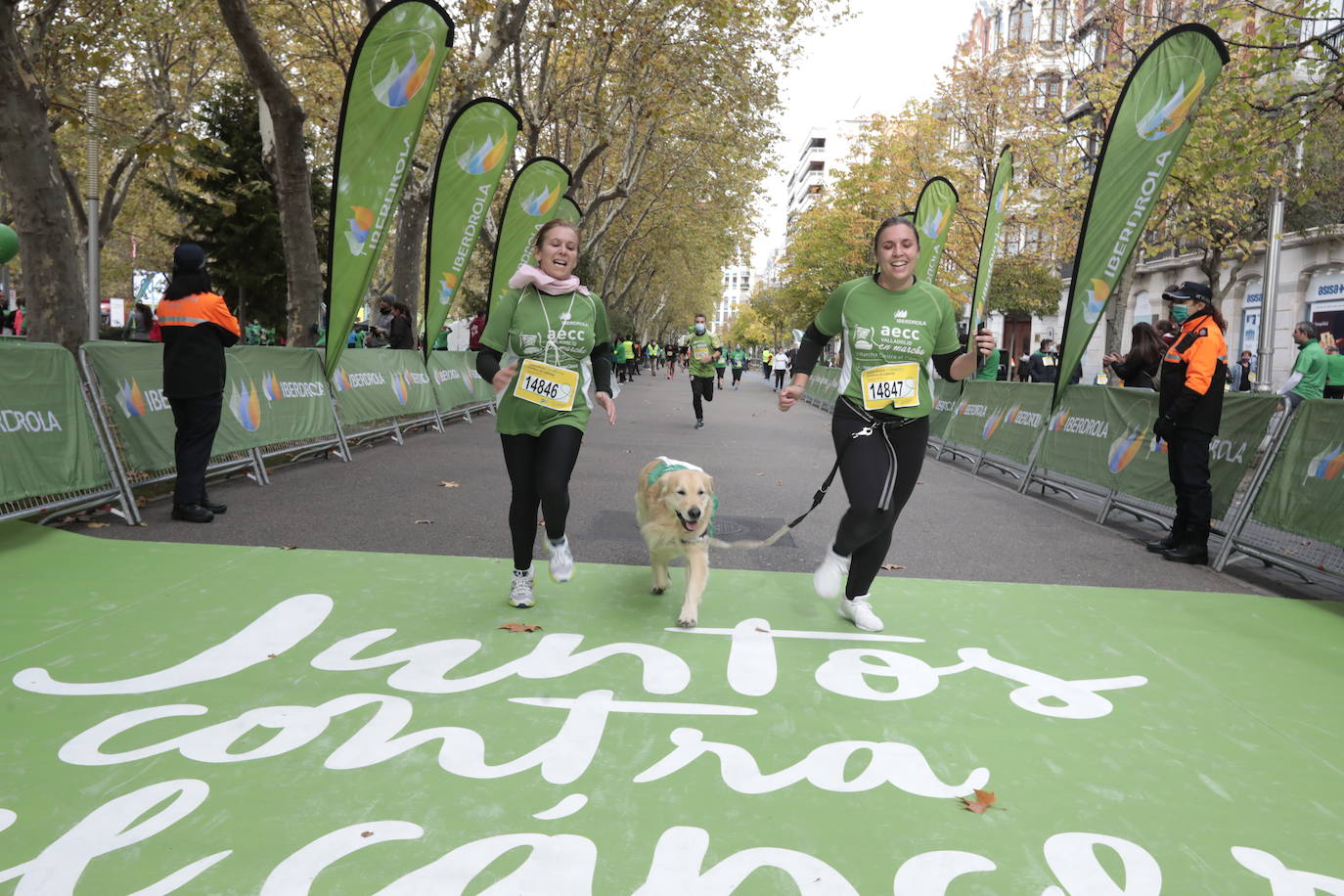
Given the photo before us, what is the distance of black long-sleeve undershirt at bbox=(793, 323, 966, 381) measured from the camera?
4648mm

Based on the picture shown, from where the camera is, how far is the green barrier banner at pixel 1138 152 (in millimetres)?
7793

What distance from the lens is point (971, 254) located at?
3350cm

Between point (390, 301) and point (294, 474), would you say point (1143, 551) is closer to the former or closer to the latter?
point (294, 474)

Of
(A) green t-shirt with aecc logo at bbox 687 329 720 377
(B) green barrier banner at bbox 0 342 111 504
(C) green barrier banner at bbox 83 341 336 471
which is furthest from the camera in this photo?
(A) green t-shirt with aecc logo at bbox 687 329 720 377

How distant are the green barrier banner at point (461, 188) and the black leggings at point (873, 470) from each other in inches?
367

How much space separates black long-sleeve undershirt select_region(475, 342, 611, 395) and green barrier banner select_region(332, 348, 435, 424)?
6993 millimetres

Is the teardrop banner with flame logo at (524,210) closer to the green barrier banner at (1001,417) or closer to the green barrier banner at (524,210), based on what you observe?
the green barrier banner at (524,210)

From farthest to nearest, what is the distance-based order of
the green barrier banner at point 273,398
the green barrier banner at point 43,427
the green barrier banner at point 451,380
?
the green barrier banner at point 451,380, the green barrier banner at point 273,398, the green barrier banner at point 43,427

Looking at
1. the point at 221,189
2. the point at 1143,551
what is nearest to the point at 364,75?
the point at 1143,551

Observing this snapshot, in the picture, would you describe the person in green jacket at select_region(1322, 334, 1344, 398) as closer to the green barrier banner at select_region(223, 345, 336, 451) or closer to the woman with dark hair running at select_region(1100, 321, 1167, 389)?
the woman with dark hair running at select_region(1100, 321, 1167, 389)

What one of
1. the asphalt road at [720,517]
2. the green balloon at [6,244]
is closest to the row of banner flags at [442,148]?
the asphalt road at [720,517]

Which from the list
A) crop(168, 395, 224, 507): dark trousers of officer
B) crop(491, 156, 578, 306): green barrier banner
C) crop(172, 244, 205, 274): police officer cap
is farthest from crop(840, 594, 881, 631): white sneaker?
crop(491, 156, 578, 306): green barrier banner

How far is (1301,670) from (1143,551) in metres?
3.04

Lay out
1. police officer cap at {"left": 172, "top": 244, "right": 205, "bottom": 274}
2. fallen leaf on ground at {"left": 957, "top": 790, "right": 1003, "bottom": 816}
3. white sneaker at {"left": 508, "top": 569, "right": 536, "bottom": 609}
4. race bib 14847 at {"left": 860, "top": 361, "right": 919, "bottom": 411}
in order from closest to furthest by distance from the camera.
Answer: fallen leaf on ground at {"left": 957, "top": 790, "right": 1003, "bottom": 816} < race bib 14847 at {"left": 860, "top": 361, "right": 919, "bottom": 411} < white sneaker at {"left": 508, "top": 569, "right": 536, "bottom": 609} < police officer cap at {"left": 172, "top": 244, "right": 205, "bottom": 274}
